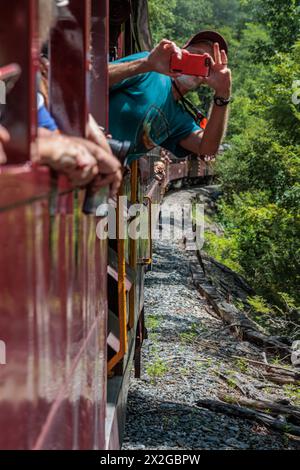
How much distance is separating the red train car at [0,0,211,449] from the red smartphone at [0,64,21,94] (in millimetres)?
11

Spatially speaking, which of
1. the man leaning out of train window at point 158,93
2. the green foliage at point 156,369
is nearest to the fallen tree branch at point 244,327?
→ the green foliage at point 156,369

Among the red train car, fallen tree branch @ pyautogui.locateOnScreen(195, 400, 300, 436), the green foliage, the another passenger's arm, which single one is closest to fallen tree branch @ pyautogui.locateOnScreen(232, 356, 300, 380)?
the green foliage

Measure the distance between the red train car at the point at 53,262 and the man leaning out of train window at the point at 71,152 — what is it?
0.04m

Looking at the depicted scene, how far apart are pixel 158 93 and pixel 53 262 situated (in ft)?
6.28

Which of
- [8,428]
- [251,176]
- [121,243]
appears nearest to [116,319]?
[121,243]

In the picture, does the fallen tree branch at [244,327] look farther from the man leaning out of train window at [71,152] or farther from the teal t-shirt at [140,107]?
the man leaning out of train window at [71,152]

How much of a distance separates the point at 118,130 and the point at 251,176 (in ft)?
59.3

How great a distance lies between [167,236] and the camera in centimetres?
2038

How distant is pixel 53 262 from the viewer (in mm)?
1813

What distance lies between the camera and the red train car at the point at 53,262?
4.85 feet

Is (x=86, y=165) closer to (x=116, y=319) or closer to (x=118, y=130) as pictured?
(x=118, y=130)

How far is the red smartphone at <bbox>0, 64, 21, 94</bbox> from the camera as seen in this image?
152 centimetres

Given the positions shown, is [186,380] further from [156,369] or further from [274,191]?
[274,191]
